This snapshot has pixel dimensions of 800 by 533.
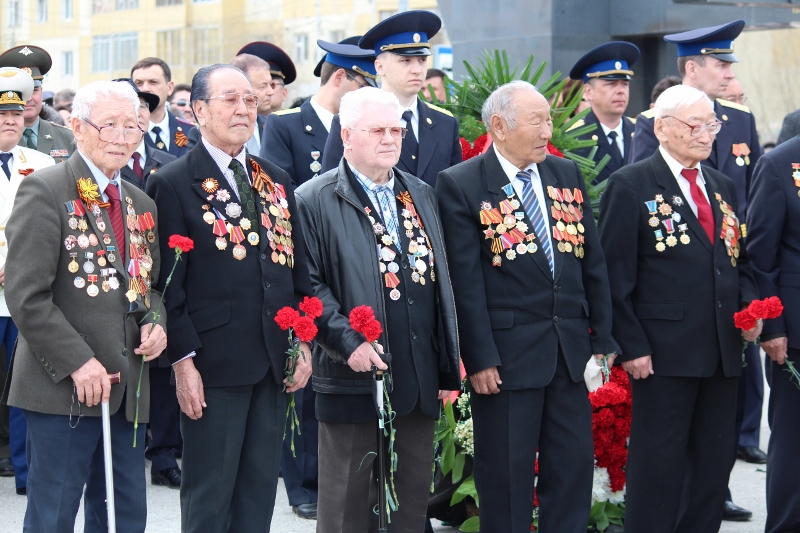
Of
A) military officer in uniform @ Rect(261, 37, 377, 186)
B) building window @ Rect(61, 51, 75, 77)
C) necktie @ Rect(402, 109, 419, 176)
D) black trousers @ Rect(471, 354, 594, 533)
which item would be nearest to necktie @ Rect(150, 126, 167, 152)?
military officer in uniform @ Rect(261, 37, 377, 186)

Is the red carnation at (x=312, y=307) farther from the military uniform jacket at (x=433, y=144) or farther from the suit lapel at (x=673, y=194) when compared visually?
the suit lapel at (x=673, y=194)

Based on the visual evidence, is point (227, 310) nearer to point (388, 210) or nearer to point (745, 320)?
point (388, 210)

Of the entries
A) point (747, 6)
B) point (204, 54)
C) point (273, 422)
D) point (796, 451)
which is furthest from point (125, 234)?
point (204, 54)

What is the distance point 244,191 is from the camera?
4.64 metres

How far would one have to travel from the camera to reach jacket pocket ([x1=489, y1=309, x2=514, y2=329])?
492 cm

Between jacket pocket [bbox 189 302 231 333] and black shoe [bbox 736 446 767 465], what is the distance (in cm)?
435

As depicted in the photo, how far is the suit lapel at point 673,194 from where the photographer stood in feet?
17.5

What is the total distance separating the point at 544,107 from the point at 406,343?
46.9 inches

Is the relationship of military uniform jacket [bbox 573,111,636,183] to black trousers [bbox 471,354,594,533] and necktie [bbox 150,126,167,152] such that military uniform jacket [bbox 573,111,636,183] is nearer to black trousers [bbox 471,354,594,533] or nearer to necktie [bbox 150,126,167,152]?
black trousers [bbox 471,354,594,533]

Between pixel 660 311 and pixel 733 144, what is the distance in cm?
180

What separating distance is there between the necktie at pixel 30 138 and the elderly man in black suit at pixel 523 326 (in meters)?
3.30

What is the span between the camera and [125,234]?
442 centimetres

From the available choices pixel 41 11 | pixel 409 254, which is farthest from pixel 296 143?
pixel 41 11

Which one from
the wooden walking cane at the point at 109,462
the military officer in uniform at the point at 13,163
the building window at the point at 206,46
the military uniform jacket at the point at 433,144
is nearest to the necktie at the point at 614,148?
the military uniform jacket at the point at 433,144
